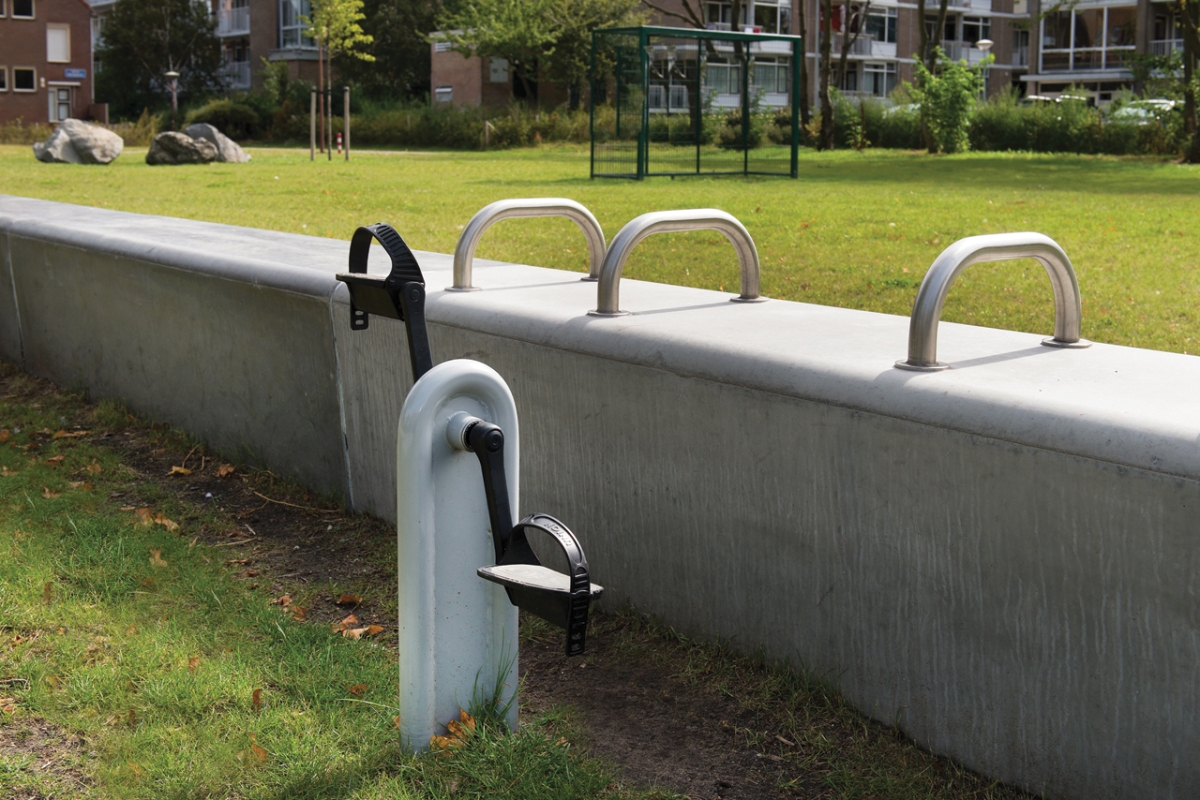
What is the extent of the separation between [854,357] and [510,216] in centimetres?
144

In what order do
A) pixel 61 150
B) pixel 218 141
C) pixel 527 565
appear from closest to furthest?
pixel 527 565 → pixel 61 150 → pixel 218 141

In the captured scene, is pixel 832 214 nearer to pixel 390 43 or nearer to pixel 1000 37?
pixel 390 43

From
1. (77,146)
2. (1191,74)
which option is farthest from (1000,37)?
(77,146)

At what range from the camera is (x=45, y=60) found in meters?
57.9

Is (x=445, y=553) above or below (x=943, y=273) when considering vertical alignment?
below

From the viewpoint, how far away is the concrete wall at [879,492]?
7.20 ft

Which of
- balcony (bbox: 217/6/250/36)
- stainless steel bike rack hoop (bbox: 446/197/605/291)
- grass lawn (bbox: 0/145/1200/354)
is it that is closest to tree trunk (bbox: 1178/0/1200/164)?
grass lawn (bbox: 0/145/1200/354)

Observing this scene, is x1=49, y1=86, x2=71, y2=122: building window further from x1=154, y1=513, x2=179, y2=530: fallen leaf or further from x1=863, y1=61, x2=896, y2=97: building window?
x1=154, y1=513, x2=179, y2=530: fallen leaf

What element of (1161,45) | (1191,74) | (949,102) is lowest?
(949,102)

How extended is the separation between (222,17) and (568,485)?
72.0 meters

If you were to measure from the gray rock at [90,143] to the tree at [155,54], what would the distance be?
36.9 m

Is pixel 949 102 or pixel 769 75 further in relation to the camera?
pixel 949 102

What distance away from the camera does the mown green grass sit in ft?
8.55

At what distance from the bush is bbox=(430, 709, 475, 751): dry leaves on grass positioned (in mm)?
49100
